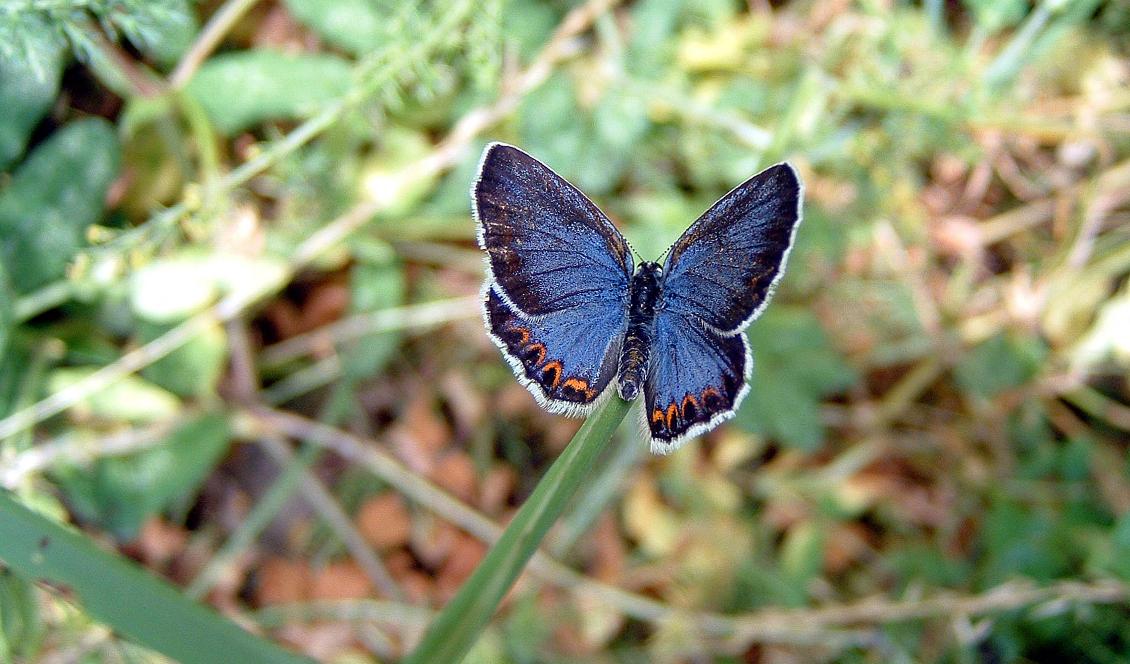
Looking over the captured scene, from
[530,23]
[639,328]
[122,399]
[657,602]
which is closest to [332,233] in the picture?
[122,399]

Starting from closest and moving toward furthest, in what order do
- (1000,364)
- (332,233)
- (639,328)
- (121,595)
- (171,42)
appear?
(121,595) < (639,328) < (171,42) < (332,233) < (1000,364)

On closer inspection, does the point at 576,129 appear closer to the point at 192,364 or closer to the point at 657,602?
the point at 192,364

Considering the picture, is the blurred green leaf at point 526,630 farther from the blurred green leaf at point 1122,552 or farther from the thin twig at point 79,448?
the blurred green leaf at point 1122,552

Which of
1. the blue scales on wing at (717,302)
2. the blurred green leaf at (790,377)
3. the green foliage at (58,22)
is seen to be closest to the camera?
the blue scales on wing at (717,302)

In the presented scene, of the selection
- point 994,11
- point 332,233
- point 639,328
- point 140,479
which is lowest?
point 140,479

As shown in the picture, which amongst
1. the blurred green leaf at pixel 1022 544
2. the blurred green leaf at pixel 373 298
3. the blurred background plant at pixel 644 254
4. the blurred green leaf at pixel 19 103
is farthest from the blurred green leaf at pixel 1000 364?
the blurred green leaf at pixel 19 103

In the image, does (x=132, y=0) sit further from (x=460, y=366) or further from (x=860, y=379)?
(x=860, y=379)

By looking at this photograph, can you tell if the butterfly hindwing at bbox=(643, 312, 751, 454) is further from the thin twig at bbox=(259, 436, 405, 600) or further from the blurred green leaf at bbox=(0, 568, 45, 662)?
the thin twig at bbox=(259, 436, 405, 600)

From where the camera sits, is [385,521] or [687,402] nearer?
[687,402]
